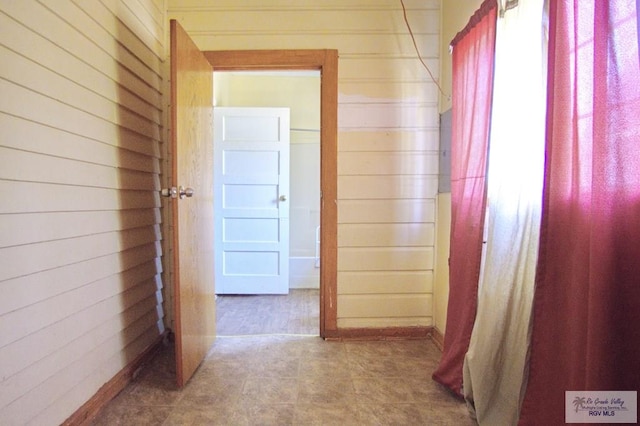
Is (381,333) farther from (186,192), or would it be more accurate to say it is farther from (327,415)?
(186,192)

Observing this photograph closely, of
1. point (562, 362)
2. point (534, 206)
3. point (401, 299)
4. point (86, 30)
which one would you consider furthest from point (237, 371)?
point (86, 30)

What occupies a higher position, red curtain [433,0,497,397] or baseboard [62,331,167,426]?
red curtain [433,0,497,397]

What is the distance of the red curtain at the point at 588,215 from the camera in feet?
2.58

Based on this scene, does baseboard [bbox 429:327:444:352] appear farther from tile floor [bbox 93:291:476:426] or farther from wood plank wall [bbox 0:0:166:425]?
wood plank wall [bbox 0:0:166:425]

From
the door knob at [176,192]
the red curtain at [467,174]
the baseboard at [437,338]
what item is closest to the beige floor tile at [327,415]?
the red curtain at [467,174]

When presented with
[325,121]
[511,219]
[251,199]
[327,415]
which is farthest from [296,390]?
[251,199]

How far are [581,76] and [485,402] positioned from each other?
4.03ft

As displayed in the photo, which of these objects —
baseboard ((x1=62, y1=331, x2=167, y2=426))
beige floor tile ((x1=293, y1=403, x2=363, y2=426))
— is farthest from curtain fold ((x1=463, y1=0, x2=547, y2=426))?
baseboard ((x1=62, y1=331, x2=167, y2=426))

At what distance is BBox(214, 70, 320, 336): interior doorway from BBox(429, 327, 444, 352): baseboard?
2.74ft

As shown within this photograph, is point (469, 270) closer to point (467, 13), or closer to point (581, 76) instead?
point (581, 76)

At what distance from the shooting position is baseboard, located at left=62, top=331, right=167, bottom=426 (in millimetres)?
1319

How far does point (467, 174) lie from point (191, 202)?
1.41 m

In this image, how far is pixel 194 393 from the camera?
5.12ft

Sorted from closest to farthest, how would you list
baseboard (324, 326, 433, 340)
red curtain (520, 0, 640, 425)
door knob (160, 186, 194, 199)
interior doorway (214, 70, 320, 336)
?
1. red curtain (520, 0, 640, 425)
2. door knob (160, 186, 194, 199)
3. baseboard (324, 326, 433, 340)
4. interior doorway (214, 70, 320, 336)
